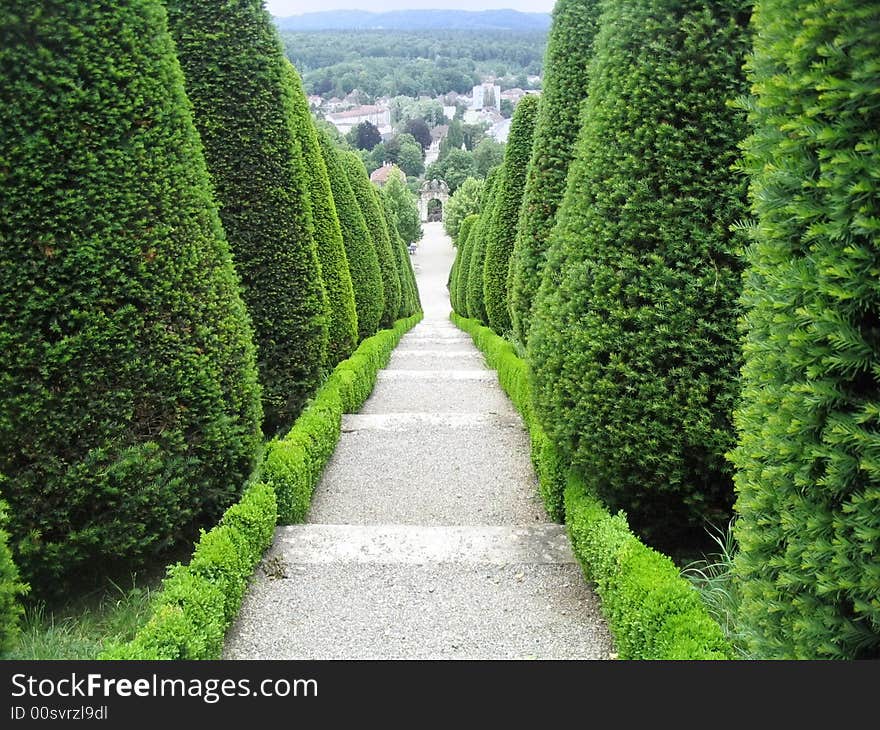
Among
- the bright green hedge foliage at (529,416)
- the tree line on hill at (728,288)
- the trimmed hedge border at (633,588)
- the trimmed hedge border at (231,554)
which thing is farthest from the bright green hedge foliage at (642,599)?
the trimmed hedge border at (231,554)

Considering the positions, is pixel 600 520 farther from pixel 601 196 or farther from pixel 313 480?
pixel 313 480

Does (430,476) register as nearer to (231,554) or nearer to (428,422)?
(428,422)

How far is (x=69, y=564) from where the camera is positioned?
4.30 meters

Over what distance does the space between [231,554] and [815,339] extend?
136 inches

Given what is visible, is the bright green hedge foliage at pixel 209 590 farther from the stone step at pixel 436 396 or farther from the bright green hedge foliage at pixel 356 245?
the bright green hedge foliage at pixel 356 245

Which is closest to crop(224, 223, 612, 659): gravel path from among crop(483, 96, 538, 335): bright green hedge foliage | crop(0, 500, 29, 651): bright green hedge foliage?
crop(0, 500, 29, 651): bright green hedge foliage

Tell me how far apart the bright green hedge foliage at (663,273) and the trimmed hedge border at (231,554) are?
7.61 feet

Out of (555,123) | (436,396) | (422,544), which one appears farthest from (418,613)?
(436,396)

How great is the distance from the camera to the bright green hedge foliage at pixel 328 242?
9.66 meters

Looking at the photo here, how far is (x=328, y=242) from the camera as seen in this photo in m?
10.8

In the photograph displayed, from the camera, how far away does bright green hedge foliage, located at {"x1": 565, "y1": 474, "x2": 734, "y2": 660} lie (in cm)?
321

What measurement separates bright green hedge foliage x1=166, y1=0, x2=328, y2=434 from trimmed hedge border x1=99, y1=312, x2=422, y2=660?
29.0 inches

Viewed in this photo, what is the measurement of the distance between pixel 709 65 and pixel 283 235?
458 cm

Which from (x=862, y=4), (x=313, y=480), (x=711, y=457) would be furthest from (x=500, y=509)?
(x=862, y=4)
